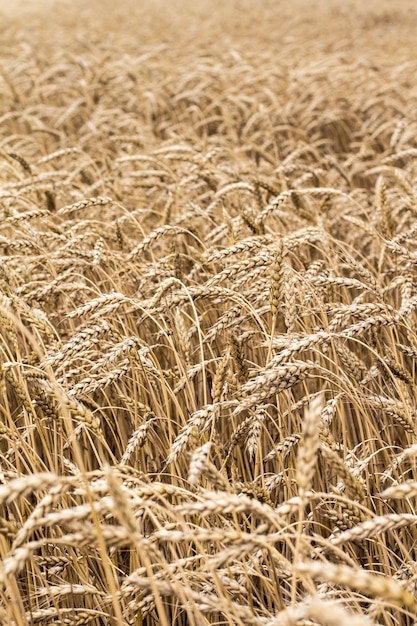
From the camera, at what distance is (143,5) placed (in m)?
18.5

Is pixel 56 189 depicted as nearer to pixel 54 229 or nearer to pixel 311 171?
pixel 54 229

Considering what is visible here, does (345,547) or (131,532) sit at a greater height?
(131,532)

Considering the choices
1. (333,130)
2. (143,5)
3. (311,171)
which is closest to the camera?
(311,171)

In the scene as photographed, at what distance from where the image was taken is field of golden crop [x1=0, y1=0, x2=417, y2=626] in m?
1.01

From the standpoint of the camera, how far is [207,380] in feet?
7.23

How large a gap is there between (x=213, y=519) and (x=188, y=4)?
66.7 feet

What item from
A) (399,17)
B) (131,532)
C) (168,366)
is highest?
(399,17)

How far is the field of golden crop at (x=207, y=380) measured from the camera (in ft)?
3.31

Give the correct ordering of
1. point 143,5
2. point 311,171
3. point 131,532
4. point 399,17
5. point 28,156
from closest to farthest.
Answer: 1. point 131,532
2. point 311,171
3. point 28,156
4. point 399,17
5. point 143,5

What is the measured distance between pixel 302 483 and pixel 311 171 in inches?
96.5

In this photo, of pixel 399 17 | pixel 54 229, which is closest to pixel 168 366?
pixel 54 229

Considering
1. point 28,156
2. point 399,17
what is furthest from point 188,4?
point 28,156

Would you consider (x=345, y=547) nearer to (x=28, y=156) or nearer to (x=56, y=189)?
(x=56, y=189)

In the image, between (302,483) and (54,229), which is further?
(54,229)
